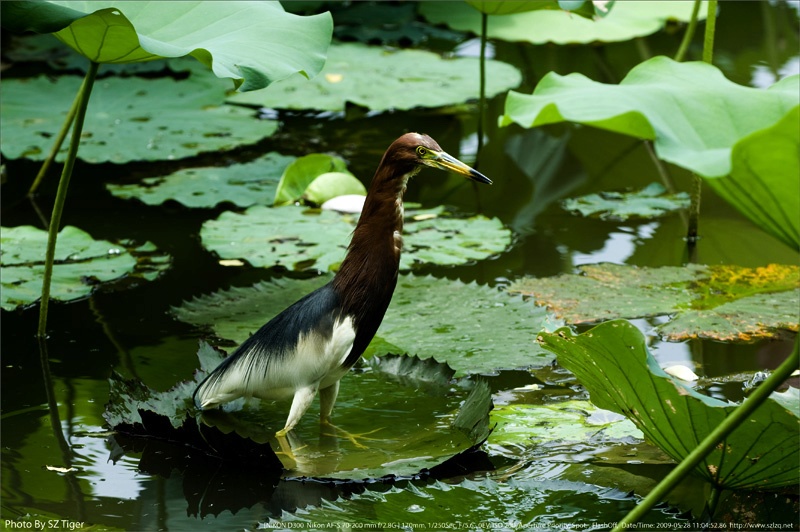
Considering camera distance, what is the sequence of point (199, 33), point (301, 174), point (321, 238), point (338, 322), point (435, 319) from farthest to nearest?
point (301, 174) < point (321, 238) < point (435, 319) < point (199, 33) < point (338, 322)

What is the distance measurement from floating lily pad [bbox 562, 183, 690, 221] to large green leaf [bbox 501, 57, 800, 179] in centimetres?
293

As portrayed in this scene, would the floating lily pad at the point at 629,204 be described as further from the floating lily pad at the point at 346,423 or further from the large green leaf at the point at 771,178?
the large green leaf at the point at 771,178

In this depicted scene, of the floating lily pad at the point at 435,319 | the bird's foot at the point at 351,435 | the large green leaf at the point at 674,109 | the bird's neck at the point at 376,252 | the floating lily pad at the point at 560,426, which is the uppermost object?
the large green leaf at the point at 674,109

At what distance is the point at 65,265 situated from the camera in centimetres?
393

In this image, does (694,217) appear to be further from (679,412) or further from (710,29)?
(679,412)

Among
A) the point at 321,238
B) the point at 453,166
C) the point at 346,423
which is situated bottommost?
the point at 346,423

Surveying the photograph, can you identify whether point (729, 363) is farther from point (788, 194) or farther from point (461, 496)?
point (788, 194)

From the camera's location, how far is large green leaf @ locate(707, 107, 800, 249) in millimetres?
1507

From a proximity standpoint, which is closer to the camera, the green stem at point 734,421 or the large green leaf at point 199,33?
the green stem at point 734,421

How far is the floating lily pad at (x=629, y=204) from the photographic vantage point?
4926mm

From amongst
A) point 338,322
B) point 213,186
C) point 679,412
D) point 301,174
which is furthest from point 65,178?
point 679,412

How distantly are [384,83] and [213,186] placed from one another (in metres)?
1.90

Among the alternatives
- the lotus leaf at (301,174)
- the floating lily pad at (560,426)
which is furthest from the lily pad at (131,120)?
the floating lily pad at (560,426)

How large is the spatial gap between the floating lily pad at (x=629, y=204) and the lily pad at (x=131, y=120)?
188cm
